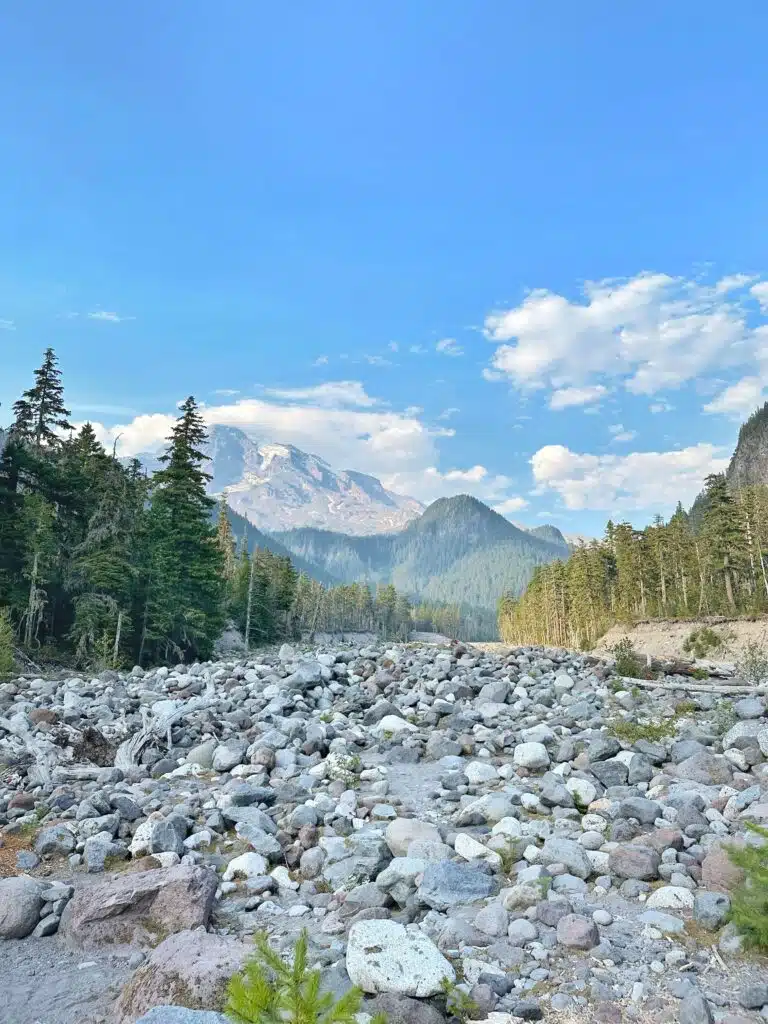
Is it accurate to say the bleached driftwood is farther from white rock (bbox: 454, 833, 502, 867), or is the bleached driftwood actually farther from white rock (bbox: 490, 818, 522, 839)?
white rock (bbox: 454, 833, 502, 867)

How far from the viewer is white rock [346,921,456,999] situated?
14.3 ft

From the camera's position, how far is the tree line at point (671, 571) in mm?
57938

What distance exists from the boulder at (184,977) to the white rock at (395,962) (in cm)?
80

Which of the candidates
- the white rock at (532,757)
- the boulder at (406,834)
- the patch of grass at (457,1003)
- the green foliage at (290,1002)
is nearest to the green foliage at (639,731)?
the white rock at (532,757)

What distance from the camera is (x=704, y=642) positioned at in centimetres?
→ 4728

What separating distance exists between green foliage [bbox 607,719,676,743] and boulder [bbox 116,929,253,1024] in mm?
9830

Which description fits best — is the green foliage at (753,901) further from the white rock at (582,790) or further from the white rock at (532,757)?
the white rock at (532,757)

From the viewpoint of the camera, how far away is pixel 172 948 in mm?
4648

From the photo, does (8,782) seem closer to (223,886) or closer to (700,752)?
(223,886)

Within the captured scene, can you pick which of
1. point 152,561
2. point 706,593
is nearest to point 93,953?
point 152,561

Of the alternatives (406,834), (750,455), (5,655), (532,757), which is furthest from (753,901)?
(750,455)

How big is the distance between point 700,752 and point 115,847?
9084 millimetres

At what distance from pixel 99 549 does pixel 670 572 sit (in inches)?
2459

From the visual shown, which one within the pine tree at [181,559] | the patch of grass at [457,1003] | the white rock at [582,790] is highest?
the pine tree at [181,559]
